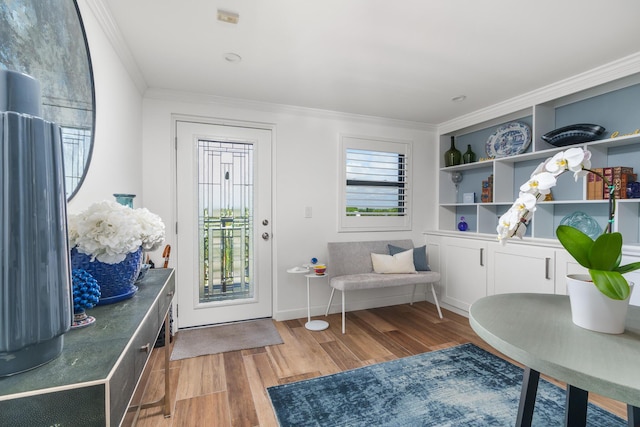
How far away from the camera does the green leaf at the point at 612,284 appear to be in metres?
0.78

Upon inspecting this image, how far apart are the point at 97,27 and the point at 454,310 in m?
3.95

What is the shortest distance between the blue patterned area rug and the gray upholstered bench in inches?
31.9

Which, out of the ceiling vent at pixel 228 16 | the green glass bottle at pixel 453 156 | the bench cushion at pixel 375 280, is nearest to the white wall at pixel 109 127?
the ceiling vent at pixel 228 16

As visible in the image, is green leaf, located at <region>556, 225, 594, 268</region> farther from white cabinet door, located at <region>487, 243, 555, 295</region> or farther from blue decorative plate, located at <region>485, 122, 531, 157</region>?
blue decorative plate, located at <region>485, 122, 531, 157</region>

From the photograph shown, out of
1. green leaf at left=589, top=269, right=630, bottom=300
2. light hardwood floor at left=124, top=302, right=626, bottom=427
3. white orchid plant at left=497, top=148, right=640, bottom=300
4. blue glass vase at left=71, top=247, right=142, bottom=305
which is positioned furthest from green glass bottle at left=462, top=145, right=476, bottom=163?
blue glass vase at left=71, top=247, right=142, bottom=305

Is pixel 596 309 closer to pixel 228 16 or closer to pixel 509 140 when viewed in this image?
pixel 228 16

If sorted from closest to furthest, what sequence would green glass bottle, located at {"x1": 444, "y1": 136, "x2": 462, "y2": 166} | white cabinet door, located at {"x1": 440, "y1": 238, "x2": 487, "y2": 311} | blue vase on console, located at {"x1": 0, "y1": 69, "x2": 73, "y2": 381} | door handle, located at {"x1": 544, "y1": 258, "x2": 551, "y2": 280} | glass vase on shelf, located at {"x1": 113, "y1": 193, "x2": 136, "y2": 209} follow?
blue vase on console, located at {"x1": 0, "y1": 69, "x2": 73, "y2": 381} → glass vase on shelf, located at {"x1": 113, "y1": 193, "x2": 136, "y2": 209} → door handle, located at {"x1": 544, "y1": 258, "x2": 551, "y2": 280} → white cabinet door, located at {"x1": 440, "y1": 238, "x2": 487, "y2": 311} → green glass bottle, located at {"x1": 444, "y1": 136, "x2": 462, "y2": 166}

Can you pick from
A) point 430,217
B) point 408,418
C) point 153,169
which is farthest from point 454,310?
point 153,169

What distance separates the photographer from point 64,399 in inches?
21.4

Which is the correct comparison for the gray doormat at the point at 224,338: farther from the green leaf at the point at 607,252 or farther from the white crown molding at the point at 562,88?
the white crown molding at the point at 562,88

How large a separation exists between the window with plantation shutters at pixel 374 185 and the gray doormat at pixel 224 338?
1384 mm

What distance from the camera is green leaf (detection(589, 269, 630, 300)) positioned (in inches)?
30.8

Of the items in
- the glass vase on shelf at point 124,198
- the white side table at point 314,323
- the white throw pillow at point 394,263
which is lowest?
the white side table at point 314,323

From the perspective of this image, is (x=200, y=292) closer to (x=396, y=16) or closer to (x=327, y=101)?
(x=327, y=101)
